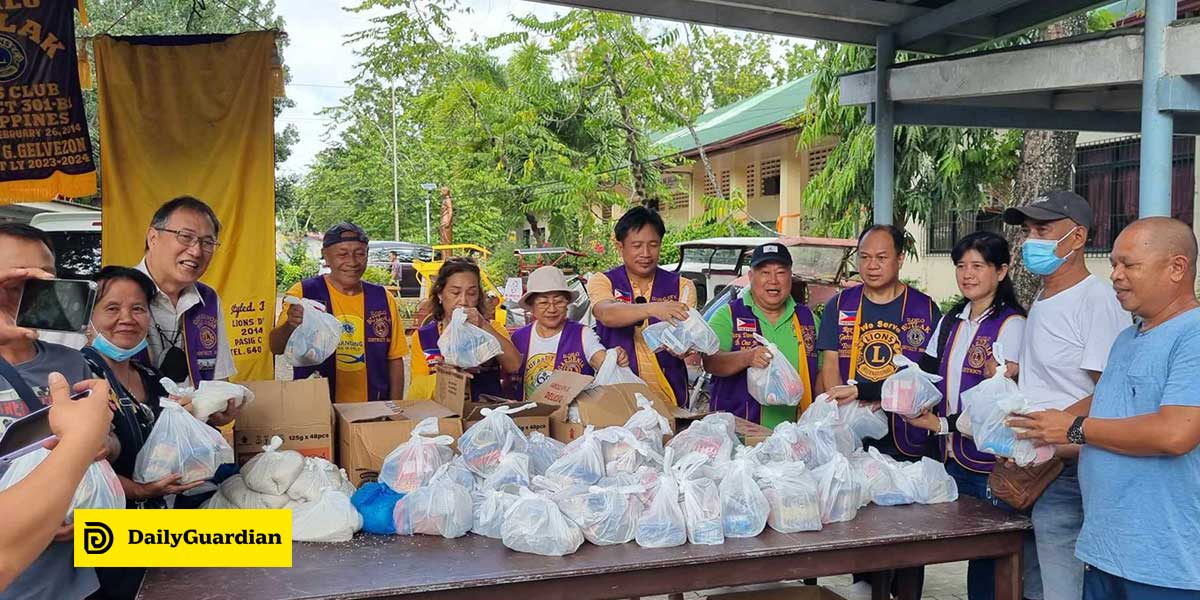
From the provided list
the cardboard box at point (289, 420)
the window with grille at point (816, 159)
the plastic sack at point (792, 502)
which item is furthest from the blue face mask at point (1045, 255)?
the window with grille at point (816, 159)

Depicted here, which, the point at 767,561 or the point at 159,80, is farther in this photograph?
the point at 159,80

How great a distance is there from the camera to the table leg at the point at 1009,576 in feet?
8.99

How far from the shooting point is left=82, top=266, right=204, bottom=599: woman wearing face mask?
2377 millimetres

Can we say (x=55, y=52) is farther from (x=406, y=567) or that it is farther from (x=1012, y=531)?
(x=1012, y=531)

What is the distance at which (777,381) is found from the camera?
11.9ft

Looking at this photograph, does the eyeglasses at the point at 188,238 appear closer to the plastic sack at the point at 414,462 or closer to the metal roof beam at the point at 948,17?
the plastic sack at the point at 414,462

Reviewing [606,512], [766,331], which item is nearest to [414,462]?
[606,512]

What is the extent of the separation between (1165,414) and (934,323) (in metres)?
1.47

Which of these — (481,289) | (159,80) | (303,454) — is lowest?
(303,454)

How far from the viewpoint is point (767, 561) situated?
2.46 m

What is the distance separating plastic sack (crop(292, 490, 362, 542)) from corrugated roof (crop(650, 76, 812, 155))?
14.3 metres

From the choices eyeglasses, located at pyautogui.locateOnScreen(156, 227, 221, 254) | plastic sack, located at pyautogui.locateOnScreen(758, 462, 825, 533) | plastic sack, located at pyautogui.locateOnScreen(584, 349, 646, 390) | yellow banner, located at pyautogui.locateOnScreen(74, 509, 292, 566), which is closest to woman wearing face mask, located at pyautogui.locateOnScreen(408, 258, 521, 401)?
plastic sack, located at pyautogui.locateOnScreen(584, 349, 646, 390)

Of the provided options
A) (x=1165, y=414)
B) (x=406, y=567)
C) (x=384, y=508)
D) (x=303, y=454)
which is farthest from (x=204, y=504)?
(x=1165, y=414)

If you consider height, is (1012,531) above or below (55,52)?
below
